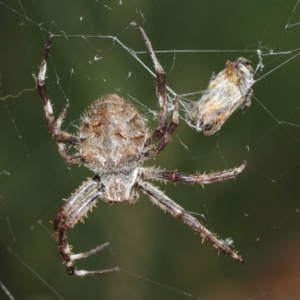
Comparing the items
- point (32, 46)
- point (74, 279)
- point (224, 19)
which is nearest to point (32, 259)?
point (74, 279)

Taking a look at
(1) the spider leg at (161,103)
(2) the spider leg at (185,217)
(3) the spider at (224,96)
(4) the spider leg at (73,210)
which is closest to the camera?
(1) the spider leg at (161,103)

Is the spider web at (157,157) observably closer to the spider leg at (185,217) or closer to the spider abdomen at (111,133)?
the spider leg at (185,217)

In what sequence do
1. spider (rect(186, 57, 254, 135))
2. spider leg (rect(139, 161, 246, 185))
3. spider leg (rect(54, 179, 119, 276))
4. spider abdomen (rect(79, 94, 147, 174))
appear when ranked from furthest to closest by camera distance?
spider leg (rect(54, 179, 119, 276)) < spider leg (rect(139, 161, 246, 185)) < spider (rect(186, 57, 254, 135)) < spider abdomen (rect(79, 94, 147, 174))

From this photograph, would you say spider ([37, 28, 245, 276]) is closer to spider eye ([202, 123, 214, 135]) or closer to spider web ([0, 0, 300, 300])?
spider eye ([202, 123, 214, 135])

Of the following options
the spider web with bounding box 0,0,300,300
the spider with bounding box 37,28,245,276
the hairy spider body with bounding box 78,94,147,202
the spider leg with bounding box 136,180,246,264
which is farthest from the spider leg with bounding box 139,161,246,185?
the spider web with bounding box 0,0,300,300

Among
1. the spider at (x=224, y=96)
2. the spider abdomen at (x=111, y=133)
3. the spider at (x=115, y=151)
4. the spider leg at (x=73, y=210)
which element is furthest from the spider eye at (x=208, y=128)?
the spider leg at (x=73, y=210)

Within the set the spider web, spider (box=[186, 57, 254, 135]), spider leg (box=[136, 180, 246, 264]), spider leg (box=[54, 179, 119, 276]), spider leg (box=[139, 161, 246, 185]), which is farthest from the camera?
the spider web
